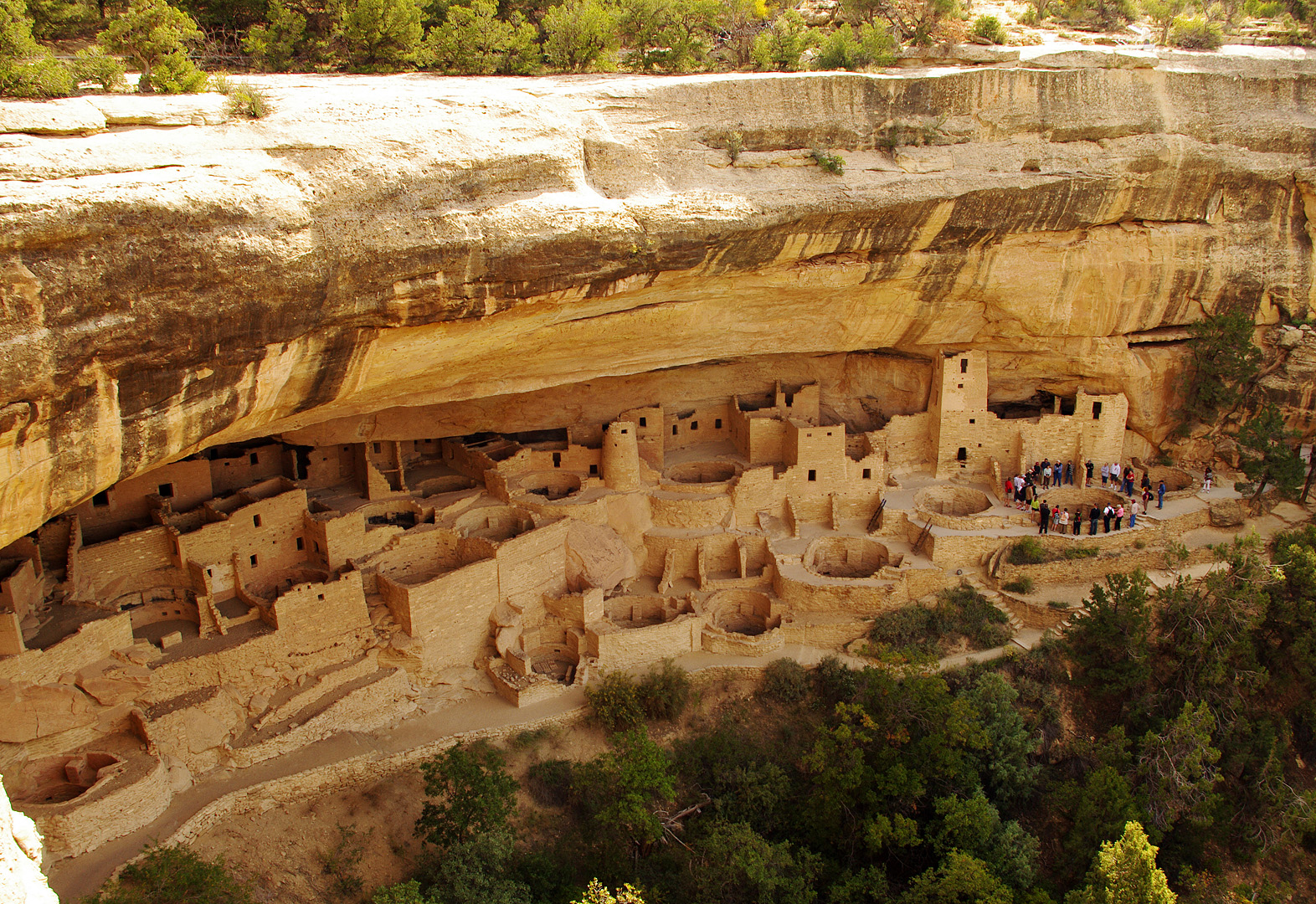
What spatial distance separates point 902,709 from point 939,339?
8480mm

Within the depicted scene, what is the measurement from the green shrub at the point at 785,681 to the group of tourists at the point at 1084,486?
637 cm

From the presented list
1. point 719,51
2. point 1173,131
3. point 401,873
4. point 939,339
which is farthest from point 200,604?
point 1173,131

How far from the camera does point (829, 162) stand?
16266 millimetres

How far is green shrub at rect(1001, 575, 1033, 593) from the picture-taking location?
65.6 feet

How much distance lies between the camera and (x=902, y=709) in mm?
17344

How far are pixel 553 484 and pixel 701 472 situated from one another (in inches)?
141

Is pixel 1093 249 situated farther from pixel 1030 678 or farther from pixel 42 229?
pixel 42 229

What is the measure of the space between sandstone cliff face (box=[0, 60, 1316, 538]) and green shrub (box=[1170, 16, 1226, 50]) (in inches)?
52.5

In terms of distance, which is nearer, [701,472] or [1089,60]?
[1089,60]

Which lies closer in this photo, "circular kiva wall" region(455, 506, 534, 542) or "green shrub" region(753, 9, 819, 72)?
"green shrub" region(753, 9, 819, 72)

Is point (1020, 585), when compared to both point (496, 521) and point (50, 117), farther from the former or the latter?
point (50, 117)

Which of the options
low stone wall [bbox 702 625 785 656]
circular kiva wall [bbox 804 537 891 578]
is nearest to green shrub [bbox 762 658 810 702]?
low stone wall [bbox 702 625 785 656]

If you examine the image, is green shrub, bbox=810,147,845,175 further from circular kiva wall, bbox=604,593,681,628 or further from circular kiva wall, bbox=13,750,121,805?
circular kiva wall, bbox=13,750,121,805

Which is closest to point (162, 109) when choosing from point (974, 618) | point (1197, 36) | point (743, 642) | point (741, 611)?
point (743, 642)
